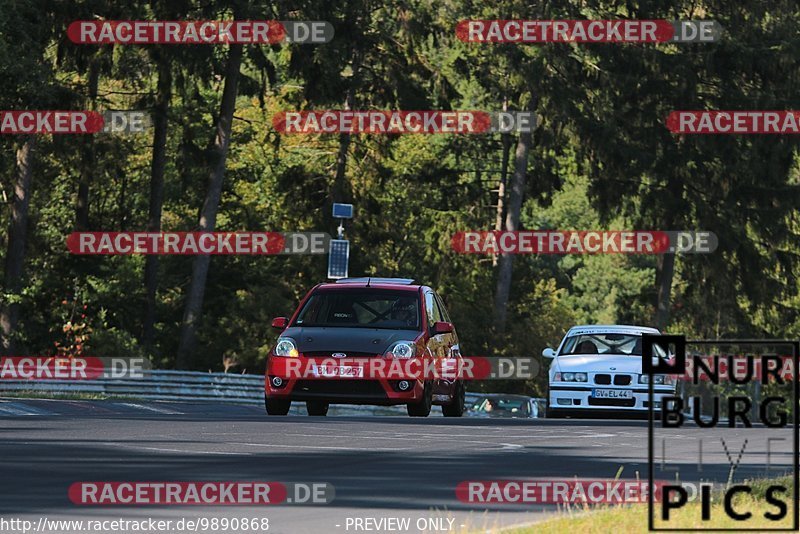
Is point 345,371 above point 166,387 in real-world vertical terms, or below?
above

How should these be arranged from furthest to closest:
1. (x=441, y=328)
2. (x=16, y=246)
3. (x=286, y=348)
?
(x=16, y=246) → (x=441, y=328) → (x=286, y=348)

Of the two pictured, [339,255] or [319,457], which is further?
[339,255]

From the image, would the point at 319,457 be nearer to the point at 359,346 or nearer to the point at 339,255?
the point at 359,346

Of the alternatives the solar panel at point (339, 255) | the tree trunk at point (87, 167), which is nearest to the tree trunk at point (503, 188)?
the tree trunk at point (87, 167)

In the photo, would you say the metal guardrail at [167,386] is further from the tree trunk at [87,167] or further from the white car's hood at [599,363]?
the tree trunk at [87,167]

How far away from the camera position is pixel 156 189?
5409 centimetres

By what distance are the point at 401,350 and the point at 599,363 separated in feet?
20.4

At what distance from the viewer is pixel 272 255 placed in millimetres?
60031

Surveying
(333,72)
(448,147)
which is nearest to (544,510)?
(333,72)

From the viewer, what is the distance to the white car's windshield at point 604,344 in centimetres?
2717

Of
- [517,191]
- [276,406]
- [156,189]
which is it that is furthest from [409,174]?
[276,406]

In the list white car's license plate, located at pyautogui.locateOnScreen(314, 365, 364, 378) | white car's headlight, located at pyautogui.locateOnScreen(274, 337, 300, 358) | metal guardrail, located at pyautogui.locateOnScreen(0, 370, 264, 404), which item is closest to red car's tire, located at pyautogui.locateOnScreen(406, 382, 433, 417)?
white car's license plate, located at pyautogui.locateOnScreen(314, 365, 364, 378)

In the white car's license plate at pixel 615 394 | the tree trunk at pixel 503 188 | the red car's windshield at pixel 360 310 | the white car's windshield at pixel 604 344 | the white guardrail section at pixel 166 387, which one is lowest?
the white guardrail section at pixel 166 387

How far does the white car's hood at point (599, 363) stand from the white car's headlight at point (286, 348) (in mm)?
6547
